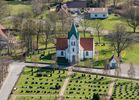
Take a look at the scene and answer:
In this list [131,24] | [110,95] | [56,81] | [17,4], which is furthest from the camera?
[17,4]

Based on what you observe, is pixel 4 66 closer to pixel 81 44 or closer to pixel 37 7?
pixel 81 44

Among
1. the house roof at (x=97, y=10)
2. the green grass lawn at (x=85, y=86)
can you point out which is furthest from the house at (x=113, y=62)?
the house roof at (x=97, y=10)

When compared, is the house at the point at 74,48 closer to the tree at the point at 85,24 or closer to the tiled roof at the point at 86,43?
the tiled roof at the point at 86,43


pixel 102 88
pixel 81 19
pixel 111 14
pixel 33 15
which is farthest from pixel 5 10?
pixel 102 88

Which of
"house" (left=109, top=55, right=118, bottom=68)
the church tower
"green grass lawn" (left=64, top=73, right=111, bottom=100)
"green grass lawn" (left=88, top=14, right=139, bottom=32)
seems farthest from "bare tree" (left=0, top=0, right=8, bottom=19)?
"green grass lawn" (left=64, top=73, right=111, bottom=100)

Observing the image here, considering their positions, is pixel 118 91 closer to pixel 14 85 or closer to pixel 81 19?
Result: pixel 14 85

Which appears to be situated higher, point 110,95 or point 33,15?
point 33,15

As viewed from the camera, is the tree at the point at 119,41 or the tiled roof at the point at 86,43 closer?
the tiled roof at the point at 86,43
